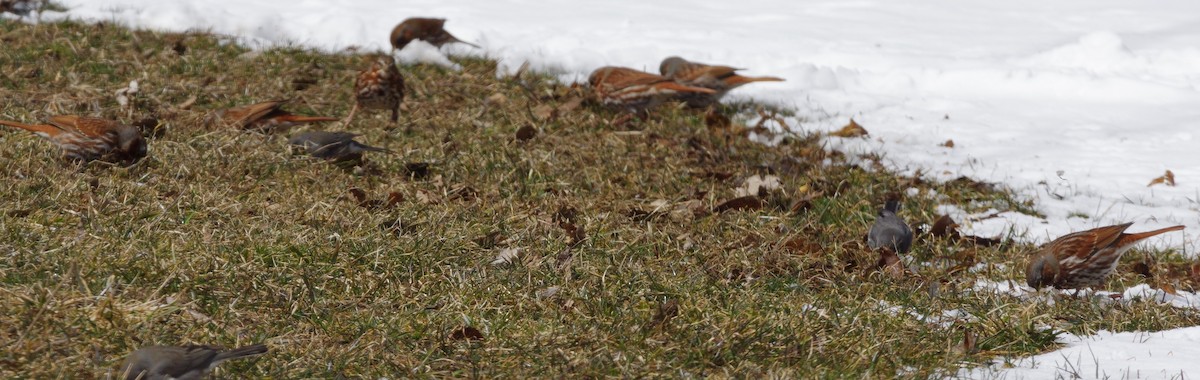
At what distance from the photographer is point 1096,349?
3.94 meters

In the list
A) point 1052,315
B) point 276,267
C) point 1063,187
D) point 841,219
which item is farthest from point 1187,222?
point 276,267

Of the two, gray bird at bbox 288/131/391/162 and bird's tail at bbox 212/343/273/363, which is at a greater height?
bird's tail at bbox 212/343/273/363

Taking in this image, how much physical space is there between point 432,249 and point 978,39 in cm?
803

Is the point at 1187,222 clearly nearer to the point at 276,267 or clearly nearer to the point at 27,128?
the point at 276,267

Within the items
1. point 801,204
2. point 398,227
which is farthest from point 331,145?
point 801,204

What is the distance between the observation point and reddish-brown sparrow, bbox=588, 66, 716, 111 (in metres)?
7.90

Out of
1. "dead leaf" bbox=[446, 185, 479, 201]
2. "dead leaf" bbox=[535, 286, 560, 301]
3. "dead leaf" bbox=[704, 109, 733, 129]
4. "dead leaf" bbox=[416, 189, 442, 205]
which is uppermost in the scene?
"dead leaf" bbox=[535, 286, 560, 301]

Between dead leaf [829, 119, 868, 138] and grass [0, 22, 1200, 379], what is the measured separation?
38 cm

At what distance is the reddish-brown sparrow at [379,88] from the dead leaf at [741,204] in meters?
2.56

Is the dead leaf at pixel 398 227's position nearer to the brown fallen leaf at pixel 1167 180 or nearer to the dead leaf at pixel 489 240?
the dead leaf at pixel 489 240

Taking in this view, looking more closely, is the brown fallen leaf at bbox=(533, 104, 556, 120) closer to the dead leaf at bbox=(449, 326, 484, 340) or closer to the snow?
the dead leaf at bbox=(449, 326, 484, 340)

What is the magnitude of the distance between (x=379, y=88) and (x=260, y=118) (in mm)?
888

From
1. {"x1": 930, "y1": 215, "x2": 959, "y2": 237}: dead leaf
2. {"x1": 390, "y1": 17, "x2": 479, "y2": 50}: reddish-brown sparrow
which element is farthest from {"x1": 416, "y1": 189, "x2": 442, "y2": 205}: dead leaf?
{"x1": 390, "y1": 17, "x2": 479, "y2": 50}: reddish-brown sparrow

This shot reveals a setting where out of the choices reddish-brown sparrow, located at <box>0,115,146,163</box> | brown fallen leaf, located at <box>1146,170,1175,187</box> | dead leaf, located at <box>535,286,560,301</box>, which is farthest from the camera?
brown fallen leaf, located at <box>1146,170,1175,187</box>
